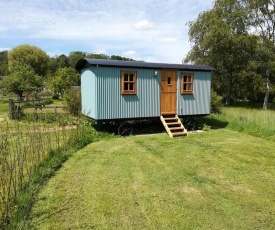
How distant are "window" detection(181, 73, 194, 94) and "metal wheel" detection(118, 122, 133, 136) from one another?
3035 millimetres

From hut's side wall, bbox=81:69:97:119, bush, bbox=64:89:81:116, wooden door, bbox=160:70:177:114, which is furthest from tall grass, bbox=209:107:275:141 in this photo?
bush, bbox=64:89:81:116

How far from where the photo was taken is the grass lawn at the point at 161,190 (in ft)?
14.0

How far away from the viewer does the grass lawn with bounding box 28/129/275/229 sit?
426cm

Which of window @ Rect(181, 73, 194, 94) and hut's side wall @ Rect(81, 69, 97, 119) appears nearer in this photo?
hut's side wall @ Rect(81, 69, 97, 119)

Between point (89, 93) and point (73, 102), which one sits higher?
point (89, 93)

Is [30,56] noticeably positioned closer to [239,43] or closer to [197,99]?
[239,43]

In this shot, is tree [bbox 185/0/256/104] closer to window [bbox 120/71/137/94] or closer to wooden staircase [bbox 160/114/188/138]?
wooden staircase [bbox 160/114/188/138]

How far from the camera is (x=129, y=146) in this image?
9055mm

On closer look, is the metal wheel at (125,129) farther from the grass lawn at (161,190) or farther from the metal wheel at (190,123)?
the metal wheel at (190,123)

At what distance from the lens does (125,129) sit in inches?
436

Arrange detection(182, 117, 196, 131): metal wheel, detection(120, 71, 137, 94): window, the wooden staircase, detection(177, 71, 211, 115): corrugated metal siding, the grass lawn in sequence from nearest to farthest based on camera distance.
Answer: the grass lawn, detection(120, 71, 137, 94): window, the wooden staircase, detection(177, 71, 211, 115): corrugated metal siding, detection(182, 117, 196, 131): metal wheel

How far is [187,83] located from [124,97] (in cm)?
334

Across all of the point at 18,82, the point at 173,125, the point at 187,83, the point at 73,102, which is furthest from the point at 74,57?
the point at 173,125

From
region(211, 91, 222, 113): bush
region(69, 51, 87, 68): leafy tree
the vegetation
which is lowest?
region(211, 91, 222, 113): bush
